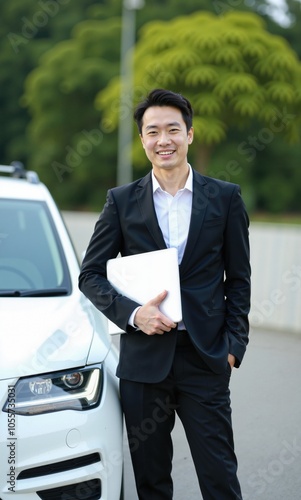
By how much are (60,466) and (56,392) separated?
0.91 ft

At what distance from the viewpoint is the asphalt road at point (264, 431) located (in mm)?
3900

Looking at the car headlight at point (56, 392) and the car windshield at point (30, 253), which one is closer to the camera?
the car headlight at point (56, 392)

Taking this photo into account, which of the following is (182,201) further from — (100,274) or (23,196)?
(23,196)

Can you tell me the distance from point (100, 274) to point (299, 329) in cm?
489

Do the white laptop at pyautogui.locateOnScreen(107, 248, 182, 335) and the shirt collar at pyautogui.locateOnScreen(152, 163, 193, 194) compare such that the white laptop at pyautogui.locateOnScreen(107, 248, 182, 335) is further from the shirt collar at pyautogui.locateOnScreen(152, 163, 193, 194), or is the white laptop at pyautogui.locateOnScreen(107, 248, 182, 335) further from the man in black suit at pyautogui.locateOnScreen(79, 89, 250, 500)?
the shirt collar at pyautogui.locateOnScreen(152, 163, 193, 194)

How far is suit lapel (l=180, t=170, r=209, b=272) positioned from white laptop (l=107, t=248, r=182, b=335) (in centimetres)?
10

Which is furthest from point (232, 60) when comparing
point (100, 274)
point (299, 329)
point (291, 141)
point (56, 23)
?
point (56, 23)

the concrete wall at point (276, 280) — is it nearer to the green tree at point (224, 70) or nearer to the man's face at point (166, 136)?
the man's face at point (166, 136)

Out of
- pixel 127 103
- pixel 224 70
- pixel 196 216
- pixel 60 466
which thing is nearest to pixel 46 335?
pixel 60 466

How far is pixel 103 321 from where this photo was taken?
3572 mm

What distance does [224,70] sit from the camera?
74.9ft

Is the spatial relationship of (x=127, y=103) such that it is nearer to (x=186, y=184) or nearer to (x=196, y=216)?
(x=186, y=184)

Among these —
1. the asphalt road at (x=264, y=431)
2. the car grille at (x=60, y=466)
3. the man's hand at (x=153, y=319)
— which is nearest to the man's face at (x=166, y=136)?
the man's hand at (x=153, y=319)

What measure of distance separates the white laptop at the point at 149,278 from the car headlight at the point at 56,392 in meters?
0.25
